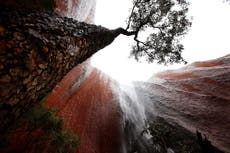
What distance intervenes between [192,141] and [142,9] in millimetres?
9777

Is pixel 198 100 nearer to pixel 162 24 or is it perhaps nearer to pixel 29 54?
pixel 162 24

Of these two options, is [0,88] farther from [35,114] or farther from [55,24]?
[35,114]

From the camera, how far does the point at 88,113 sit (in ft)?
32.8

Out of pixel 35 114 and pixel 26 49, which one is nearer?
pixel 26 49

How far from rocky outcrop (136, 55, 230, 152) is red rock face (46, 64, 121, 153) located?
209 inches

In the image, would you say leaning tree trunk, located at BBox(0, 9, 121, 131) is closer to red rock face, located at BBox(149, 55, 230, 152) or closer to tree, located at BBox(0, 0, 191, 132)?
tree, located at BBox(0, 0, 191, 132)

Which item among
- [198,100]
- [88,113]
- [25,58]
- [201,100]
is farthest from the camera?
[198,100]

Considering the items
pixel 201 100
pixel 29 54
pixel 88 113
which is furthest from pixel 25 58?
pixel 201 100

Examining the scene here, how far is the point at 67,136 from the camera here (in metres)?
5.23

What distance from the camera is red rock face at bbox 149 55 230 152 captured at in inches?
443

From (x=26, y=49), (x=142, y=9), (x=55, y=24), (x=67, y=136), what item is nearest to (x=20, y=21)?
(x=26, y=49)

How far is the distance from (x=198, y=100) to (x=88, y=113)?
9329 mm

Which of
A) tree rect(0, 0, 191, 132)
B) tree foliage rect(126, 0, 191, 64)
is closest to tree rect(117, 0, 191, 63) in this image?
tree foliage rect(126, 0, 191, 64)

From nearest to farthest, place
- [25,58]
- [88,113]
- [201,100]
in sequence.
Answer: [25,58] → [88,113] → [201,100]
